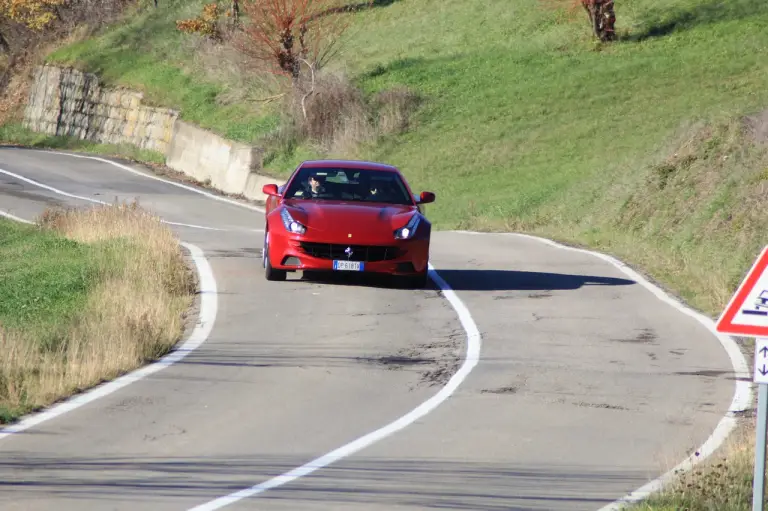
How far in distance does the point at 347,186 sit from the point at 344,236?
1.66 m

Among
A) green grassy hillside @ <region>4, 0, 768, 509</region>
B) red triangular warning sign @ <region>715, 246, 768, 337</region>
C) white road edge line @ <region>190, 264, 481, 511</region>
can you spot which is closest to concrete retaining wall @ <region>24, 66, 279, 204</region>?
green grassy hillside @ <region>4, 0, 768, 509</region>

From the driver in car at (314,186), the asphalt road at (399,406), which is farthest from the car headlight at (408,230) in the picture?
the driver in car at (314,186)

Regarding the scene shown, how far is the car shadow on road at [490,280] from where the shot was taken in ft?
56.2

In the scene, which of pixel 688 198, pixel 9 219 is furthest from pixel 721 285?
pixel 9 219

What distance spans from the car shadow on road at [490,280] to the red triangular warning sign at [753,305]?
9.56m

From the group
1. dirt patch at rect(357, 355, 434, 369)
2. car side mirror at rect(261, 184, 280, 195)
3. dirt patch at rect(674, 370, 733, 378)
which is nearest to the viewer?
dirt patch at rect(674, 370, 733, 378)

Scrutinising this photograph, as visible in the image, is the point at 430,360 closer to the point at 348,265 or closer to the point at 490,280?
the point at 348,265

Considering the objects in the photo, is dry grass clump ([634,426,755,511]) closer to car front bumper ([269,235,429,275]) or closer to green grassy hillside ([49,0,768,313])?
→ car front bumper ([269,235,429,275])

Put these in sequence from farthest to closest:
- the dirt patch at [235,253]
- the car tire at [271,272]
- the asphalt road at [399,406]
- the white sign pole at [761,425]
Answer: the dirt patch at [235,253] < the car tire at [271,272] < the asphalt road at [399,406] < the white sign pole at [761,425]

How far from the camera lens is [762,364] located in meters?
7.28

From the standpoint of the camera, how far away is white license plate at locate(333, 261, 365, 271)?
16094 millimetres

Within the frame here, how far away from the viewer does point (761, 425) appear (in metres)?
7.13

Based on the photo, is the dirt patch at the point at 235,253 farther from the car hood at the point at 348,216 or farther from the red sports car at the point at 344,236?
the car hood at the point at 348,216

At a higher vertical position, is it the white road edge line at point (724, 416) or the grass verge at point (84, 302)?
the white road edge line at point (724, 416)
